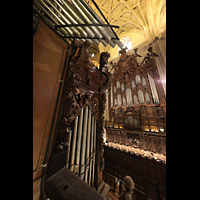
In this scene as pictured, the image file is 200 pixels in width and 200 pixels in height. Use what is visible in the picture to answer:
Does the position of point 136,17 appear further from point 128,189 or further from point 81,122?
point 128,189

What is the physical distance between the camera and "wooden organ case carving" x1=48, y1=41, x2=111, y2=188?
3.19 ft

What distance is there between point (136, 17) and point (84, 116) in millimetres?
8492

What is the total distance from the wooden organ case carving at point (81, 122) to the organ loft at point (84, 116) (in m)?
0.01

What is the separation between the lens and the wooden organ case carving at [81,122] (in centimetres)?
97

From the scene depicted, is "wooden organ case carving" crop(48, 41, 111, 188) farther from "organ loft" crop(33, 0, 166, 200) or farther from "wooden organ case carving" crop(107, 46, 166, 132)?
"wooden organ case carving" crop(107, 46, 166, 132)

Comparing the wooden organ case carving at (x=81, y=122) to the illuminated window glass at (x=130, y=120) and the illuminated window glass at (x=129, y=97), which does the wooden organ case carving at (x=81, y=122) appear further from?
the illuminated window glass at (x=129, y=97)

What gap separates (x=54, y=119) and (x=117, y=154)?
377 cm

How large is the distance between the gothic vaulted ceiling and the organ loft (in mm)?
1254

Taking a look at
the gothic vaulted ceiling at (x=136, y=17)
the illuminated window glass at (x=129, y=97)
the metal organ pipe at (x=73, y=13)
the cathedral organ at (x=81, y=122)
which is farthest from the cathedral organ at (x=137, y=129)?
the metal organ pipe at (x=73, y=13)

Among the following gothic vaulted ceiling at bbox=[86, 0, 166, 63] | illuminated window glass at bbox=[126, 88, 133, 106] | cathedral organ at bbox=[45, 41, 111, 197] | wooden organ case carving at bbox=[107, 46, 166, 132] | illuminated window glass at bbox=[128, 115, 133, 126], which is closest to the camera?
cathedral organ at bbox=[45, 41, 111, 197]

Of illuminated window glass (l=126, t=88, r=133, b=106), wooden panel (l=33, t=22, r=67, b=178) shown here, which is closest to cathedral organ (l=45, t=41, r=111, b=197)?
wooden panel (l=33, t=22, r=67, b=178)

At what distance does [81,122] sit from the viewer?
1.42 meters
